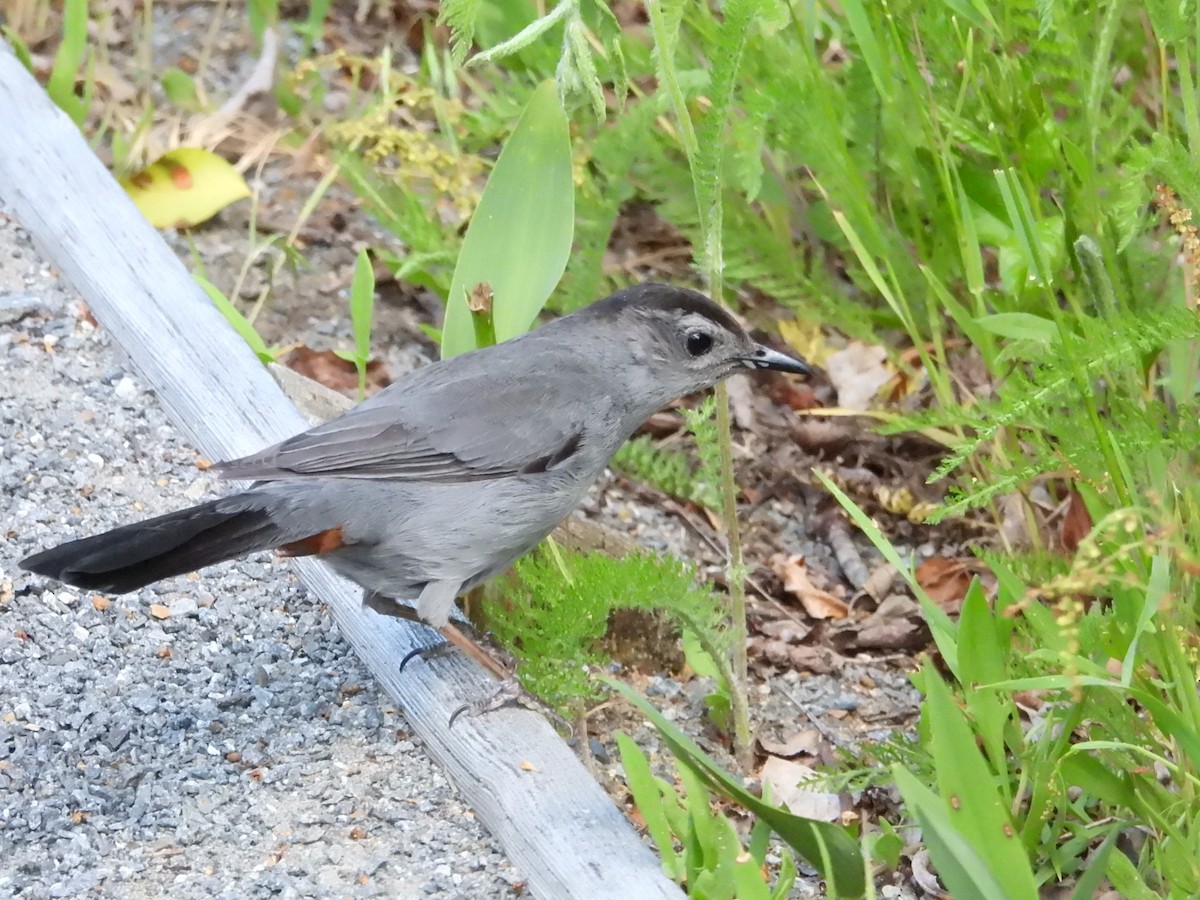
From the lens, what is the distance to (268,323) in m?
5.07

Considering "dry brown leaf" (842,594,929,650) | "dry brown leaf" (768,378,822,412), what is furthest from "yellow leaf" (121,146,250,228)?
"dry brown leaf" (842,594,929,650)

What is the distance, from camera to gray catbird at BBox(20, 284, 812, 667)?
10.8 feet

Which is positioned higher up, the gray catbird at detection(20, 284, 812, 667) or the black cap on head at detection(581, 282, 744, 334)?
the black cap on head at detection(581, 282, 744, 334)

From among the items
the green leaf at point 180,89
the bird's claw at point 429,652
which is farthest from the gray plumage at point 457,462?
the green leaf at point 180,89

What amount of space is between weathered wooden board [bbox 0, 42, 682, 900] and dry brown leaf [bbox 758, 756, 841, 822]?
662 mm

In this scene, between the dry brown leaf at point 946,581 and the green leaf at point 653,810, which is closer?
the green leaf at point 653,810

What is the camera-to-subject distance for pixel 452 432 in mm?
3641

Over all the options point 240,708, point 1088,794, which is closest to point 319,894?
point 240,708

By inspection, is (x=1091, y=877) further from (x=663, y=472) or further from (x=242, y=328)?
(x=242, y=328)

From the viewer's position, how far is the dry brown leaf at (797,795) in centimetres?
354

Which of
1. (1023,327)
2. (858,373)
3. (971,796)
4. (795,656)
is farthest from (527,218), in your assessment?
(971,796)

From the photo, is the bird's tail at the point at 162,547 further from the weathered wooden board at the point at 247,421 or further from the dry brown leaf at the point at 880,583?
the dry brown leaf at the point at 880,583

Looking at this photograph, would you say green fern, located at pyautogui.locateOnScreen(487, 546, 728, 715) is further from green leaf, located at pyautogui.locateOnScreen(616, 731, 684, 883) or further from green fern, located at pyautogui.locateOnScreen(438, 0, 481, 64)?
green fern, located at pyautogui.locateOnScreen(438, 0, 481, 64)

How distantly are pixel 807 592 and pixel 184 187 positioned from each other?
262cm
